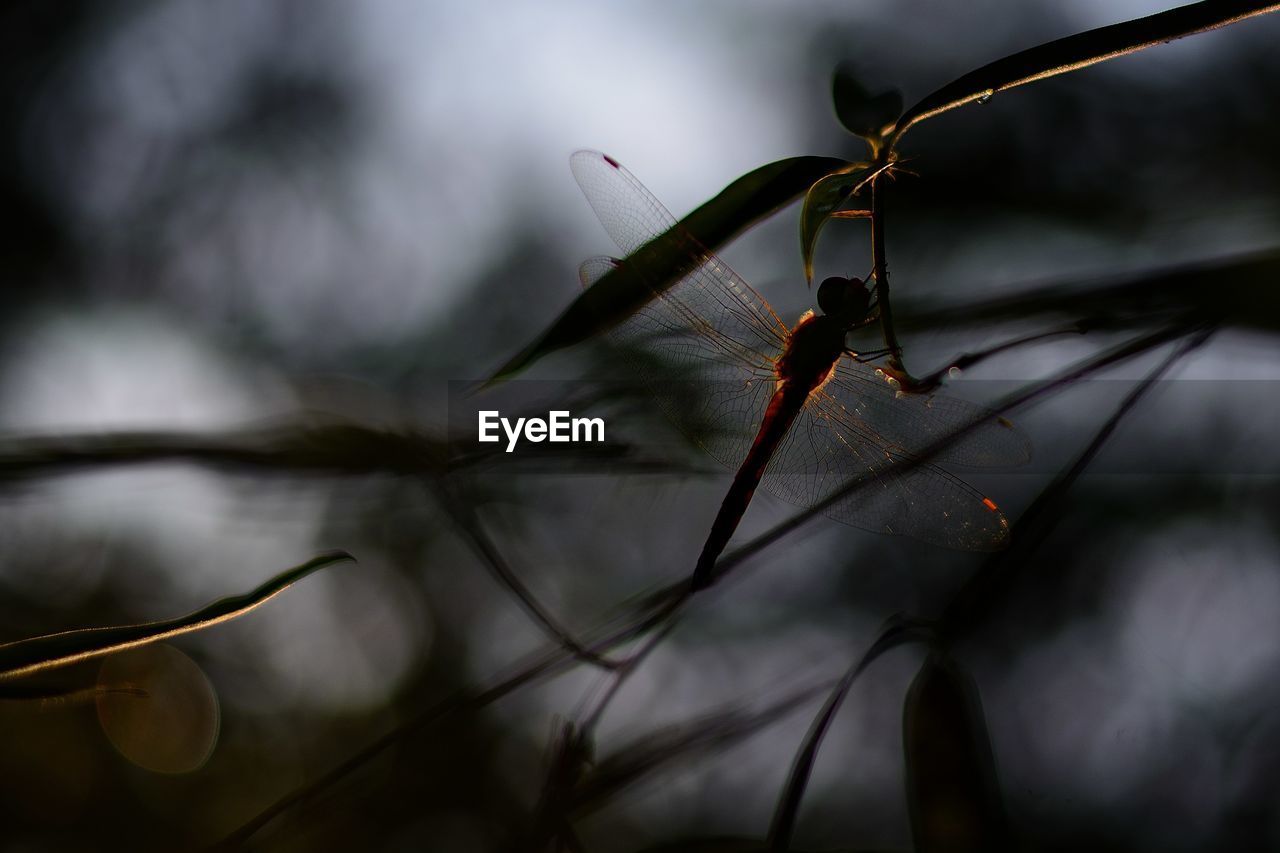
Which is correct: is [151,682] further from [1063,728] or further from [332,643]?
[1063,728]

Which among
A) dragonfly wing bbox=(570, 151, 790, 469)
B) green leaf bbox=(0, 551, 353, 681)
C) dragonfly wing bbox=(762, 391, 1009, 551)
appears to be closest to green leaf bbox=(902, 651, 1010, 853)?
dragonfly wing bbox=(762, 391, 1009, 551)

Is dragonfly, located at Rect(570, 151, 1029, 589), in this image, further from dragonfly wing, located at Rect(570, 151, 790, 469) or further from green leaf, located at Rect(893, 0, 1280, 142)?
green leaf, located at Rect(893, 0, 1280, 142)

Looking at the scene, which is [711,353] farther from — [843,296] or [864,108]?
[864,108]

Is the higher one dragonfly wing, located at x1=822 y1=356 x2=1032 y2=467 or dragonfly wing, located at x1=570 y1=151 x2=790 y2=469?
dragonfly wing, located at x1=570 y1=151 x2=790 y2=469

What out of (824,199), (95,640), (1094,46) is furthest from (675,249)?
(95,640)

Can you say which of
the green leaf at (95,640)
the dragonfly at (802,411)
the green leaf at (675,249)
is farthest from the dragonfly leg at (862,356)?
the green leaf at (95,640)

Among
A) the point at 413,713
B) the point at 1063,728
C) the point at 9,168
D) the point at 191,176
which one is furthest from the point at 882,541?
the point at 9,168
